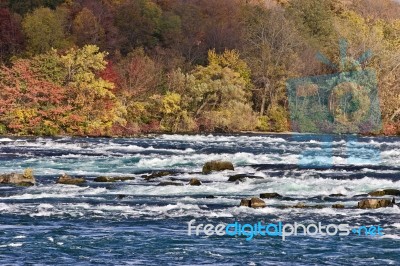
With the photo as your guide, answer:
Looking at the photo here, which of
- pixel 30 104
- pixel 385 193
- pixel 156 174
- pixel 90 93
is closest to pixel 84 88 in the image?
pixel 90 93

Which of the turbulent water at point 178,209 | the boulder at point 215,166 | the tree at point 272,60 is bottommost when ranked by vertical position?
the turbulent water at point 178,209

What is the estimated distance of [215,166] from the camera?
147ft

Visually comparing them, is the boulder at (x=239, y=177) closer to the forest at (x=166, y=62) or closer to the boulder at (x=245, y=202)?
the boulder at (x=245, y=202)

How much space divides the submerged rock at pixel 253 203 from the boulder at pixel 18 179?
34.3ft

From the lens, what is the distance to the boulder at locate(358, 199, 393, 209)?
3175 centimetres

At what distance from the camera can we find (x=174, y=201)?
3366 cm

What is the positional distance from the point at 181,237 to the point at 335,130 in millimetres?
62143

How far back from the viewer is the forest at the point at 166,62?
73.8m

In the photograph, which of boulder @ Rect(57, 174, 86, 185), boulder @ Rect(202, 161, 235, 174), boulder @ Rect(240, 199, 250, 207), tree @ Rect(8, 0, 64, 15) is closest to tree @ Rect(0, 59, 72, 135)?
boulder @ Rect(202, 161, 235, 174)

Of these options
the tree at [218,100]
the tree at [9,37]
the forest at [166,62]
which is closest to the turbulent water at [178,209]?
the forest at [166,62]

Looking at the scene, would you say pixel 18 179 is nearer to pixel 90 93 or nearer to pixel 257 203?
pixel 257 203

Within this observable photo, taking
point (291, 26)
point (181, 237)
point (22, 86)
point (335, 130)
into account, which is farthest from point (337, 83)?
point (181, 237)

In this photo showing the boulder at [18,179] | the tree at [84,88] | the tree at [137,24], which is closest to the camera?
→ the boulder at [18,179]

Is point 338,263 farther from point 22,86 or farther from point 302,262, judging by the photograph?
point 22,86
